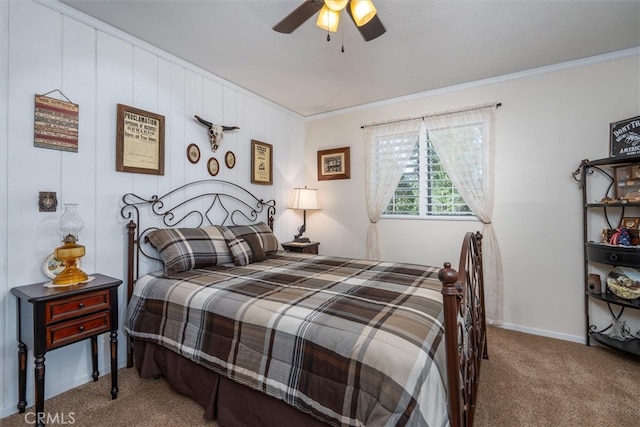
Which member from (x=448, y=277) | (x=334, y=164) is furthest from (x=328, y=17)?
(x=334, y=164)

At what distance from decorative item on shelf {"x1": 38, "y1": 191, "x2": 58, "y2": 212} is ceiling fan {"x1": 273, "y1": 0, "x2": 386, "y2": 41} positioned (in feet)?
5.97

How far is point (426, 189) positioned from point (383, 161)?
0.63 m

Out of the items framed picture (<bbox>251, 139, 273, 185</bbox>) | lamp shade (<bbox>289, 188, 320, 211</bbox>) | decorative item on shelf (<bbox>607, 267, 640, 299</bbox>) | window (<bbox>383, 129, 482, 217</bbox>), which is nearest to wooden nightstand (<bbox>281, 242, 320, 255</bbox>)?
lamp shade (<bbox>289, 188, 320, 211</bbox>)

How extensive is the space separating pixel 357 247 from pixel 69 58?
3.29 m

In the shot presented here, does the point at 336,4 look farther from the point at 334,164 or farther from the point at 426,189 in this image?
the point at 334,164

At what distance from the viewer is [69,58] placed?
6.59ft

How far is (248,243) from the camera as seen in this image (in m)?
2.68

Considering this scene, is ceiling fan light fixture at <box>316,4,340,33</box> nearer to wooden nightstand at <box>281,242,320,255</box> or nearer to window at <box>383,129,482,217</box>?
window at <box>383,129,482,217</box>

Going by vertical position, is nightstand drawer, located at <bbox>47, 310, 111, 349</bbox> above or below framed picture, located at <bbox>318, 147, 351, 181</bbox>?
below

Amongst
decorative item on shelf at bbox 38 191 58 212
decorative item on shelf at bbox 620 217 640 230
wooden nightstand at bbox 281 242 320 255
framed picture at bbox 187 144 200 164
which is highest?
framed picture at bbox 187 144 200 164

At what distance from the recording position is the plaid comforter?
41.4 inches

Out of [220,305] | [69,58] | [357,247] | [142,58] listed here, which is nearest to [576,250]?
[357,247]

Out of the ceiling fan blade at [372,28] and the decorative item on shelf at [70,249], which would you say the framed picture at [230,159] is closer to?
the decorative item on shelf at [70,249]

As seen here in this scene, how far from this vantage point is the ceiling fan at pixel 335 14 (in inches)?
60.7
